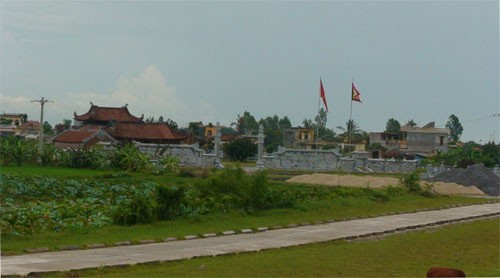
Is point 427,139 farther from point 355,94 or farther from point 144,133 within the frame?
point 355,94

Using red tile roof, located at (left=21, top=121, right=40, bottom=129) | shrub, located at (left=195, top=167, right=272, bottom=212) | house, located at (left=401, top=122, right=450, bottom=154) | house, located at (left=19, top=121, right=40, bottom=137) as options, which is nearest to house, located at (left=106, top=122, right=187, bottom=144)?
house, located at (left=19, top=121, right=40, bottom=137)

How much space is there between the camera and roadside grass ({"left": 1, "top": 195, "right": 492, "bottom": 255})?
15.9 m

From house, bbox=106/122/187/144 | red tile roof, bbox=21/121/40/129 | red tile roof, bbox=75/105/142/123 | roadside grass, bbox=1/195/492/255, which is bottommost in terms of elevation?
roadside grass, bbox=1/195/492/255

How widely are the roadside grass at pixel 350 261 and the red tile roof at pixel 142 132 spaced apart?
178ft

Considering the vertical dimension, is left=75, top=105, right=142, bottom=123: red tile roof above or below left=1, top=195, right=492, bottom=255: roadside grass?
above

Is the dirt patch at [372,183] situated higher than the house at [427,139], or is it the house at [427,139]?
the house at [427,139]

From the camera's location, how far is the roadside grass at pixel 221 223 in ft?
52.1

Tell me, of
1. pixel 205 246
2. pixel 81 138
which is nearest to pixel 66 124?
pixel 81 138

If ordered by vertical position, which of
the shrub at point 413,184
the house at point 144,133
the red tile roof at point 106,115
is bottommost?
the shrub at point 413,184

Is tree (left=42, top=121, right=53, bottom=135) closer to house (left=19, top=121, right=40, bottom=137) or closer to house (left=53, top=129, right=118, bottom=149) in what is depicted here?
house (left=19, top=121, right=40, bottom=137)

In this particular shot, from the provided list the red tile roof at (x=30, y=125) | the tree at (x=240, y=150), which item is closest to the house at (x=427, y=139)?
the tree at (x=240, y=150)

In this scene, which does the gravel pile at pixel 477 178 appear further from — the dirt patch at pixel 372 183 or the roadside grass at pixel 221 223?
the roadside grass at pixel 221 223

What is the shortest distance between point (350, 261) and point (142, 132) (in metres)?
59.1

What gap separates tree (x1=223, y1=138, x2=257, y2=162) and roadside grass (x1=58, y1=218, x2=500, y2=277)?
2378 inches
